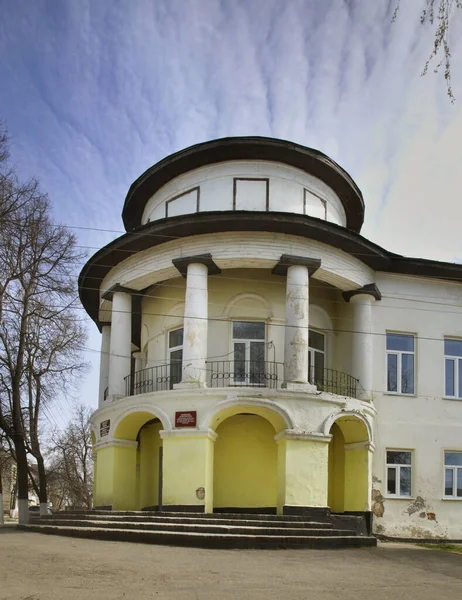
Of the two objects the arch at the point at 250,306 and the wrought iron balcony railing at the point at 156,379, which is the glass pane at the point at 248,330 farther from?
the wrought iron balcony railing at the point at 156,379

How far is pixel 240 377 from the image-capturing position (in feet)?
66.1

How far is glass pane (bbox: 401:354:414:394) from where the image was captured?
2183 centimetres

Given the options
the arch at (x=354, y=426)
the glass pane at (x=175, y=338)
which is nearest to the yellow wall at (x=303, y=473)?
the arch at (x=354, y=426)

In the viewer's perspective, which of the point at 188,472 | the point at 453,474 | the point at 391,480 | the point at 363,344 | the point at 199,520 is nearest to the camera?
the point at 199,520

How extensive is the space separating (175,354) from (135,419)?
2.29 metres

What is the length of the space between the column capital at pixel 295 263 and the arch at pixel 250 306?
1.28 metres

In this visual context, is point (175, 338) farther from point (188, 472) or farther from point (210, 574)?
point (210, 574)

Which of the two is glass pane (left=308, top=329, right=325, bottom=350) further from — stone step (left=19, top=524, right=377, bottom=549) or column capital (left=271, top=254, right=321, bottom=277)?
stone step (left=19, top=524, right=377, bottom=549)

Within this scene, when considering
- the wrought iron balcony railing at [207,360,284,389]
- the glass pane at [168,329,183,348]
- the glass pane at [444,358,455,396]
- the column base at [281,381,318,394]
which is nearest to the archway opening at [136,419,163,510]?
the glass pane at [168,329,183,348]

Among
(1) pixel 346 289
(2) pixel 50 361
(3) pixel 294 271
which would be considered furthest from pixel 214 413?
(2) pixel 50 361

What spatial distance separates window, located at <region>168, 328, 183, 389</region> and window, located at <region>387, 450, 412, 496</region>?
267 inches

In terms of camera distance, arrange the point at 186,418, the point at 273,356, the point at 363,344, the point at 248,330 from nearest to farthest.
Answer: the point at 186,418 < the point at 273,356 < the point at 248,330 < the point at 363,344

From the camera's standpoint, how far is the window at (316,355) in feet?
69.3

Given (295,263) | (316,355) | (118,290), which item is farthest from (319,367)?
(118,290)
